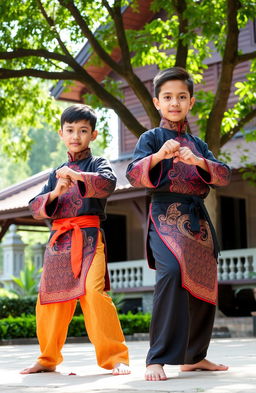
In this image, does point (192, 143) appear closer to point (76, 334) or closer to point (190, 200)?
point (190, 200)

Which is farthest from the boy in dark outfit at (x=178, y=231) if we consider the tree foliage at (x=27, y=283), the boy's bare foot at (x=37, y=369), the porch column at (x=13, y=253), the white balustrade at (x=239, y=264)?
the porch column at (x=13, y=253)

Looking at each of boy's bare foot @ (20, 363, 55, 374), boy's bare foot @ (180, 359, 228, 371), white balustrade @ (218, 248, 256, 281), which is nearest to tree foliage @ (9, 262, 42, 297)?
white balustrade @ (218, 248, 256, 281)

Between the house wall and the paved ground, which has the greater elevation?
the house wall

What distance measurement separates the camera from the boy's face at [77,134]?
198 inches

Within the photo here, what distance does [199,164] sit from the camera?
4336mm

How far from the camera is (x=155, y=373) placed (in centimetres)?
411

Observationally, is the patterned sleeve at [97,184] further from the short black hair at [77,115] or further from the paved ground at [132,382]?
the paved ground at [132,382]

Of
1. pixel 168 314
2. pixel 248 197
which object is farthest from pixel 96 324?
pixel 248 197

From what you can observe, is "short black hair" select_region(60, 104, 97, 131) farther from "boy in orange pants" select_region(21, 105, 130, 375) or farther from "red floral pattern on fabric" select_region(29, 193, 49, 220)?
"red floral pattern on fabric" select_region(29, 193, 49, 220)

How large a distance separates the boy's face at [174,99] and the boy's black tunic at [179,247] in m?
0.07

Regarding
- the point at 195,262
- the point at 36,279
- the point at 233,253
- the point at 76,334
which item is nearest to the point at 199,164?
the point at 195,262

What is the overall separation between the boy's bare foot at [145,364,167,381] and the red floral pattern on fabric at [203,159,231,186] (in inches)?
41.9

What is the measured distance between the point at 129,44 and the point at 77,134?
27.7 ft

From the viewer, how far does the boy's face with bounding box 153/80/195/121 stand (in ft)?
14.9
